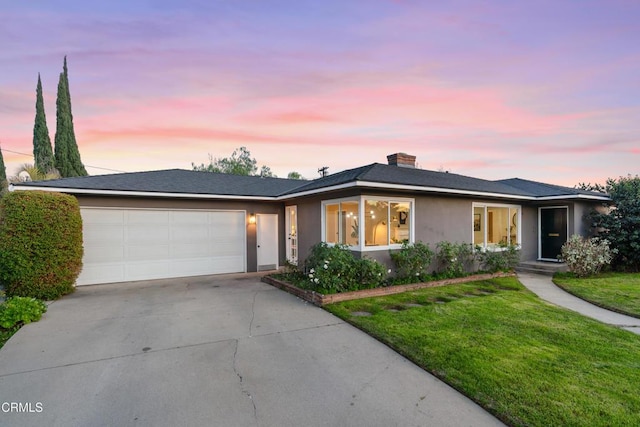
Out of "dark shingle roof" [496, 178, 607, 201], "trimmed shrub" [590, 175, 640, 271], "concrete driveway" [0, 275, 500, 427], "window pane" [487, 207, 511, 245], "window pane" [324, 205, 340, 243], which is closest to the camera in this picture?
"concrete driveway" [0, 275, 500, 427]

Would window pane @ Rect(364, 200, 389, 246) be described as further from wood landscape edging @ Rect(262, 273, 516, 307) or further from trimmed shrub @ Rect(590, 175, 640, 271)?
trimmed shrub @ Rect(590, 175, 640, 271)

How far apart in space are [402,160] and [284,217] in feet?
15.2

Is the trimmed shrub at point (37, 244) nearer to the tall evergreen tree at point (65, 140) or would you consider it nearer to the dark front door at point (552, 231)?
the dark front door at point (552, 231)

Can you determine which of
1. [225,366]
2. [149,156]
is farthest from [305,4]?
[149,156]

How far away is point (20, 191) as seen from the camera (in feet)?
20.4

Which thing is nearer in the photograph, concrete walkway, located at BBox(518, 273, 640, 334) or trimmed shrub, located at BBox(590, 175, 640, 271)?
concrete walkway, located at BBox(518, 273, 640, 334)

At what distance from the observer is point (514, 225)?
10.2 metres

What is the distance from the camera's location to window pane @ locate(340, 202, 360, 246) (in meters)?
7.42

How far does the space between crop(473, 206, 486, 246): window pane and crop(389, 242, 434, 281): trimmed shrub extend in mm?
2536

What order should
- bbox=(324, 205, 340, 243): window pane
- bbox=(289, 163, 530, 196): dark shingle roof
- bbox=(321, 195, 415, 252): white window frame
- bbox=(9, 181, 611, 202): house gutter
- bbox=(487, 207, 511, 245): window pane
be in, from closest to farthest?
bbox=(9, 181, 611, 202): house gutter < bbox=(289, 163, 530, 196): dark shingle roof < bbox=(321, 195, 415, 252): white window frame < bbox=(324, 205, 340, 243): window pane < bbox=(487, 207, 511, 245): window pane

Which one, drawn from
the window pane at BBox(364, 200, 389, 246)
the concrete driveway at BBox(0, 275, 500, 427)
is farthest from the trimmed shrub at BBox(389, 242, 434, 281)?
the concrete driveway at BBox(0, 275, 500, 427)

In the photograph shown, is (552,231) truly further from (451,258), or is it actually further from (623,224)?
(451,258)

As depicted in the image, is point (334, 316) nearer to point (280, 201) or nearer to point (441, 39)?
point (280, 201)

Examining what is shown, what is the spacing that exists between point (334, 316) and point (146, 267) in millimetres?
6289
